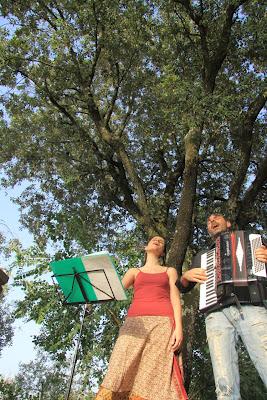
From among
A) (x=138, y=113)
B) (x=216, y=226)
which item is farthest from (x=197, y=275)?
(x=138, y=113)

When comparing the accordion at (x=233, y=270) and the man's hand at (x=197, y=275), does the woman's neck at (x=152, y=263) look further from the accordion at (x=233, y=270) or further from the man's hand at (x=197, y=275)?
the accordion at (x=233, y=270)

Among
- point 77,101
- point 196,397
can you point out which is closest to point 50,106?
point 77,101

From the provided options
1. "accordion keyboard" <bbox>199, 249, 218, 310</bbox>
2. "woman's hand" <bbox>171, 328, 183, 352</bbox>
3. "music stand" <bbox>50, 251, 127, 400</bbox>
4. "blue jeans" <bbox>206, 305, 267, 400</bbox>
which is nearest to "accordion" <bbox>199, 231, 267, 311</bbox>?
"accordion keyboard" <bbox>199, 249, 218, 310</bbox>

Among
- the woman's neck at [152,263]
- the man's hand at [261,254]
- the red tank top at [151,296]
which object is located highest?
the woman's neck at [152,263]

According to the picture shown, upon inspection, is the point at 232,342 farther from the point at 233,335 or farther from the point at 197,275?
the point at 197,275

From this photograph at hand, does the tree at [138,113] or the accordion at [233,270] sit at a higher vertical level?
the tree at [138,113]

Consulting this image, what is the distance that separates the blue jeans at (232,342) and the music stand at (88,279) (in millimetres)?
1334

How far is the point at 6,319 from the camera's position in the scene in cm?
3691

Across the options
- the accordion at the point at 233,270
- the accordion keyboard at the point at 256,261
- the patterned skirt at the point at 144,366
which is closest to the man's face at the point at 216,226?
the accordion at the point at 233,270

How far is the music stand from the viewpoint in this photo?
4781 mm

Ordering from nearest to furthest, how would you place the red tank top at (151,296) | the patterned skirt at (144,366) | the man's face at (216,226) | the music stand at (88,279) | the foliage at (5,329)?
the patterned skirt at (144,366) → the red tank top at (151,296) → the man's face at (216,226) → the music stand at (88,279) → the foliage at (5,329)

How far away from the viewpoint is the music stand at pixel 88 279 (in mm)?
4781

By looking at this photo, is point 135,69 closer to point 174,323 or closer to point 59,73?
point 59,73

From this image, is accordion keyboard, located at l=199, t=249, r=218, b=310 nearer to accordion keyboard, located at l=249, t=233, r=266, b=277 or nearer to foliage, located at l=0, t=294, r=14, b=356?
accordion keyboard, located at l=249, t=233, r=266, b=277
